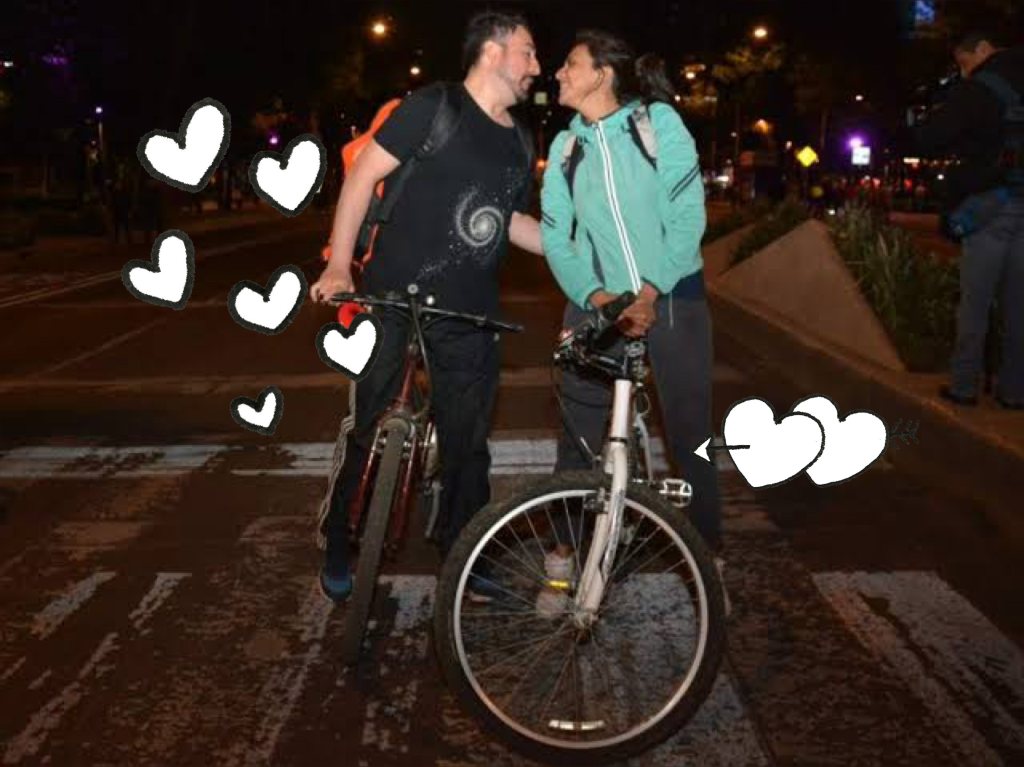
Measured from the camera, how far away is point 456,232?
5.00m

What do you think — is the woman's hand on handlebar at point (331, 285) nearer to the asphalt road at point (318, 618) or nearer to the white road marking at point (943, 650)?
the asphalt road at point (318, 618)

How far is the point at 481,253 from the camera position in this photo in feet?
Result: 16.6

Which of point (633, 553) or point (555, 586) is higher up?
point (633, 553)

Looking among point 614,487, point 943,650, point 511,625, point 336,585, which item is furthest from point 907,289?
point 614,487

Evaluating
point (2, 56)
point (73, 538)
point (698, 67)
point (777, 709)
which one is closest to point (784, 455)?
point (777, 709)

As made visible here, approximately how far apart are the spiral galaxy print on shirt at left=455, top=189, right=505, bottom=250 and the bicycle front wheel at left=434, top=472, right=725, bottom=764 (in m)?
0.97

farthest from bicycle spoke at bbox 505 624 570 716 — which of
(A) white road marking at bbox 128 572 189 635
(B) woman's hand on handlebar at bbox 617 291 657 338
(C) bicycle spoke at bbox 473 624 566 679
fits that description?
(A) white road marking at bbox 128 572 189 635

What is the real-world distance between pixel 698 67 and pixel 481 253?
2348 inches

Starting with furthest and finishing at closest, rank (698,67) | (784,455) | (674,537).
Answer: (698,67), (784,455), (674,537)

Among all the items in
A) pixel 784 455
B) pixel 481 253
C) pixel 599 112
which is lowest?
pixel 784 455

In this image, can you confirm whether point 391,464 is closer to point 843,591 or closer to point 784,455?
point 784,455

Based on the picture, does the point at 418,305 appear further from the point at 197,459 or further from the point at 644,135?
the point at 197,459

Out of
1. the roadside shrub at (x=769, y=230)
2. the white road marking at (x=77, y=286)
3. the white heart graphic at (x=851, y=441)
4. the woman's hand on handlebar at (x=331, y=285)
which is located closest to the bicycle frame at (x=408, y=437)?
the woman's hand on handlebar at (x=331, y=285)

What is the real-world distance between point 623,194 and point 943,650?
1.89 m
